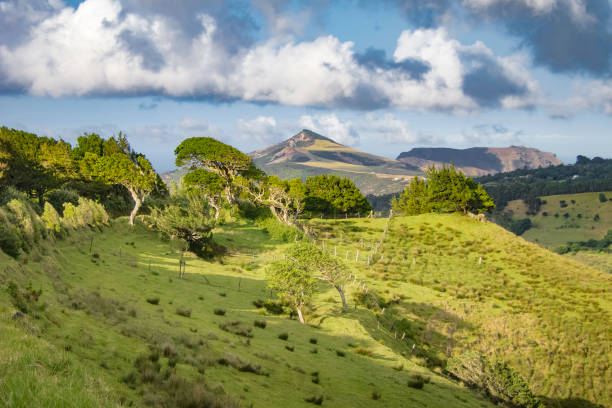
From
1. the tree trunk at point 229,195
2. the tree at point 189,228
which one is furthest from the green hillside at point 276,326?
the tree trunk at point 229,195

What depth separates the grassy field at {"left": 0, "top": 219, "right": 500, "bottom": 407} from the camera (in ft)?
23.5

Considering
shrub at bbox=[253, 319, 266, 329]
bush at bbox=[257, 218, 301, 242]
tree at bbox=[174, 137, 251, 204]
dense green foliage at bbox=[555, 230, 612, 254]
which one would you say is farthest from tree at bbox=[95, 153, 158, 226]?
dense green foliage at bbox=[555, 230, 612, 254]

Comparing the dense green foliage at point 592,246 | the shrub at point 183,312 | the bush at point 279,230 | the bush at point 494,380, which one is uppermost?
the bush at point 279,230

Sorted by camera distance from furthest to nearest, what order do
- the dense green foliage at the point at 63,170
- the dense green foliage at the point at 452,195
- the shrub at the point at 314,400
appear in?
the dense green foliage at the point at 452,195, the dense green foliage at the point at 63,170, the shrub at the point at 314,400

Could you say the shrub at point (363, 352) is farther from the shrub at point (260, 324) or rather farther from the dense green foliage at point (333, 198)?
the dense green foliage at point (333, 198)

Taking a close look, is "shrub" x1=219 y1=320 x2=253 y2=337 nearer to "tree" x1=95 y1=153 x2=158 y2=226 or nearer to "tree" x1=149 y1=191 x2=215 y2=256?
"tree" x1=149 y1=191 x2=215 y2=256

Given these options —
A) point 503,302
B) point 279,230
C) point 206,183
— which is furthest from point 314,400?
point 206,183

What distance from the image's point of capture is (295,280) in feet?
98.3

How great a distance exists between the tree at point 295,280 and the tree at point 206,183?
124 feet

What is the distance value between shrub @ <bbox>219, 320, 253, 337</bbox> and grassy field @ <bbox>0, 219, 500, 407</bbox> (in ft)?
0.27

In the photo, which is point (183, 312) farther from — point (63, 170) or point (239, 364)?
point (63, 170)

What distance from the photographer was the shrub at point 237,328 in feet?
66.5

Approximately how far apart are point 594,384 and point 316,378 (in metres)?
31.4

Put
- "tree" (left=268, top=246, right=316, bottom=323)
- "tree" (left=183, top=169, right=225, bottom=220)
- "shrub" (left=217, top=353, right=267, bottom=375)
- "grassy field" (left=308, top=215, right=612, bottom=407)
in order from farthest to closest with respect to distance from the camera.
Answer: "tree" (left=183, top=169, right=225, bottom=220) → "grassy field" (left=308, top=215, right=612, bottom=407) → "tree" (left=268, top=246, right=316, bottom=323) → "shrub" (left=217, top=353, right=267, bottom=375)
